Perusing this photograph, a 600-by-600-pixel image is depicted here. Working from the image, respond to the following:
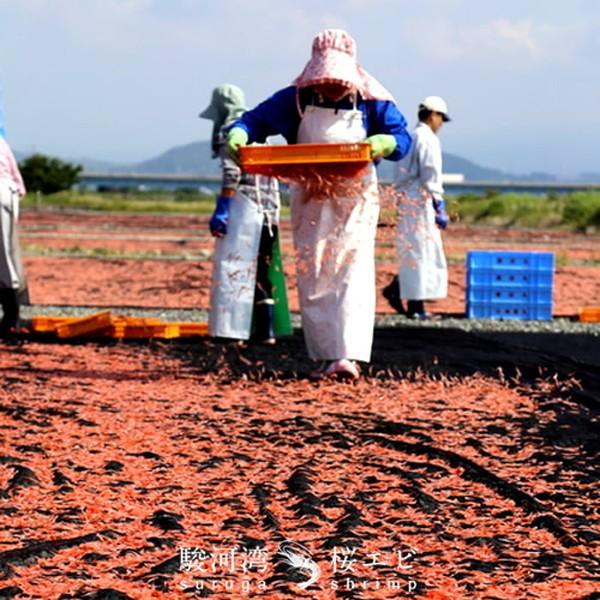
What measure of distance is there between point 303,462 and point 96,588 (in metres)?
1.78

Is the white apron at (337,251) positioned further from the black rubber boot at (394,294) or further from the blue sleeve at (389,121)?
the black rubber boot at (394,294)

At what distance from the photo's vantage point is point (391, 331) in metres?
10.0

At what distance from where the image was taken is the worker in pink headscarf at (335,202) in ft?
23.6

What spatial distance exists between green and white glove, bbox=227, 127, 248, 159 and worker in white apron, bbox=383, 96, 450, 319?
3.11 meters

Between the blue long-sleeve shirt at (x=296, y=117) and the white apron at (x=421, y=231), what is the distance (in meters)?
3.08

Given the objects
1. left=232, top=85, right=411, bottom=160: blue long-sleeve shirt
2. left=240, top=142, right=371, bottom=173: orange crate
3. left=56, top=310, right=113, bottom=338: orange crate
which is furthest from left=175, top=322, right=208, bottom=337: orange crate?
left=240, top=142, right=371, bottom=173: orange crate

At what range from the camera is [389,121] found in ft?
23.9

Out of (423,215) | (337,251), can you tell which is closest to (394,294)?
(423,215)

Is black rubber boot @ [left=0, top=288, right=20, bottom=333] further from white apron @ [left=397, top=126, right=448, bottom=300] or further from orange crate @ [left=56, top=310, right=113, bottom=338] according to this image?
white apron @ [left=397, top=126, right=448, bottom=300]

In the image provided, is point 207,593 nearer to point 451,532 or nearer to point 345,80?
point 451,532

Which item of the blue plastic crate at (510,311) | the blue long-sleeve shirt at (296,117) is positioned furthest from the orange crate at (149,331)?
the blue plastic crate at (510,311)

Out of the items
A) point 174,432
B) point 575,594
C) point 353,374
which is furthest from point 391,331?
point 575,594

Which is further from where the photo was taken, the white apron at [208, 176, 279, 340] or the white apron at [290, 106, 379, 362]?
the white apron at [208, 176, 279, 340]

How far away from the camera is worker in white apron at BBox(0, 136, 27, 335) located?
31.0 ft
